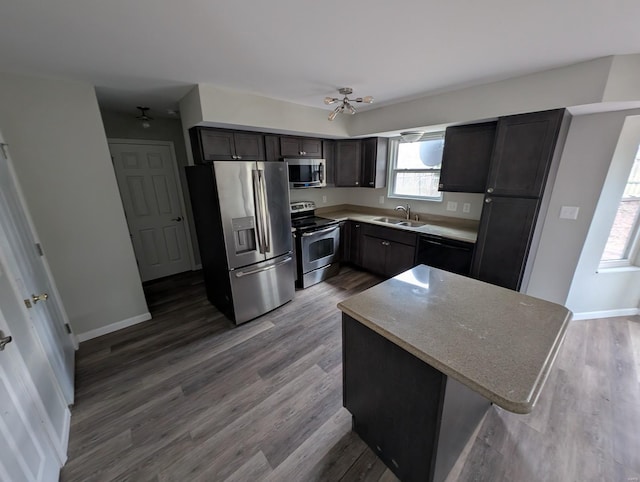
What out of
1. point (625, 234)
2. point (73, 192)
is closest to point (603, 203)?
point (625, 234)

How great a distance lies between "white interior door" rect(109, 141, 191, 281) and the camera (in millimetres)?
3461

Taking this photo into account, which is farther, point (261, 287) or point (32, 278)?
point (261, 287)

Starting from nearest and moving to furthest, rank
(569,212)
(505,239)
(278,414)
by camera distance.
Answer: (278,414) < (569,212) < (505,239)

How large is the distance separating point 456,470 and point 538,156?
247cm

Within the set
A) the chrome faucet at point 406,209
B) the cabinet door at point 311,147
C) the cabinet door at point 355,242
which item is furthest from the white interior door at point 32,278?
the chrome faucet at point 406,209

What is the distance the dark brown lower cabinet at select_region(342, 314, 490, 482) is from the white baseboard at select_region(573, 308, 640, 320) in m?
2.13

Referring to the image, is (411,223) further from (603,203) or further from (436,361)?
(436,361)

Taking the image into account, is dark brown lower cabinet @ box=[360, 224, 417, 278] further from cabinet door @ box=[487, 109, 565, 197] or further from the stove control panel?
cabinet door @ box=[487, 109, 565, 197]

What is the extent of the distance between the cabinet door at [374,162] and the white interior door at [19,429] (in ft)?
12.4

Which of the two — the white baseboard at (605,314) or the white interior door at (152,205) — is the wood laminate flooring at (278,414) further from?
the white interior door at (152,205)

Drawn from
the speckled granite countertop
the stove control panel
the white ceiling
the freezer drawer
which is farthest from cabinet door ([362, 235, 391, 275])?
the white ceiling

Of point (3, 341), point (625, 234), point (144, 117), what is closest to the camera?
point (3, 341)

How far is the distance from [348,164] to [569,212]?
267 cm

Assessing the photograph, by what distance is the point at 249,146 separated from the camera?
2959 mm
